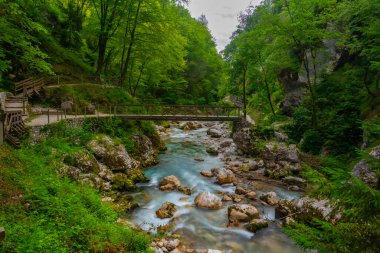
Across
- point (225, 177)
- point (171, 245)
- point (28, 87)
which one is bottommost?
point (171, 245)

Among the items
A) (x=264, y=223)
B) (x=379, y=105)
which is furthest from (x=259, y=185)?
(x=379, y=105)

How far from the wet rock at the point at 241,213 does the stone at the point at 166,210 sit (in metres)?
2.79

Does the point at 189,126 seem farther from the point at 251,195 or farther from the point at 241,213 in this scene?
the point at 241,213

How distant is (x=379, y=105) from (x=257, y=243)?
494 inches

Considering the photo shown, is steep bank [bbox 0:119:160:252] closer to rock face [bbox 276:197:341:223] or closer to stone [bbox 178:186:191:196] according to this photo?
stone [bbox 178:186:191:196]

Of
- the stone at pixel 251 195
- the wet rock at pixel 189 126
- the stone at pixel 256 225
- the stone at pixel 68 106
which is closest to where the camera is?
the stone at pixel 256 225

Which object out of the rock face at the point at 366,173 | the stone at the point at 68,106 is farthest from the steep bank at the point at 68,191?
the rock face at the point at 366,173

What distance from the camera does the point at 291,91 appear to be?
26438 millimetres

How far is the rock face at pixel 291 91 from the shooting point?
25.4m

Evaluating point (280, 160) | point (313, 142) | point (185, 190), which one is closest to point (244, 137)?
point (280, 160)

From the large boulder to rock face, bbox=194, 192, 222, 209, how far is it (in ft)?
17.9

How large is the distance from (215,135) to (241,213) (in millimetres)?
20012

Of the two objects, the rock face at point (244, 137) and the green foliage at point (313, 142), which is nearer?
the green foliage at point (313, 142)

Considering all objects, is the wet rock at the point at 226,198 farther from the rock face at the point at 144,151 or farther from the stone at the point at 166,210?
the rock face at the point at 144,151
